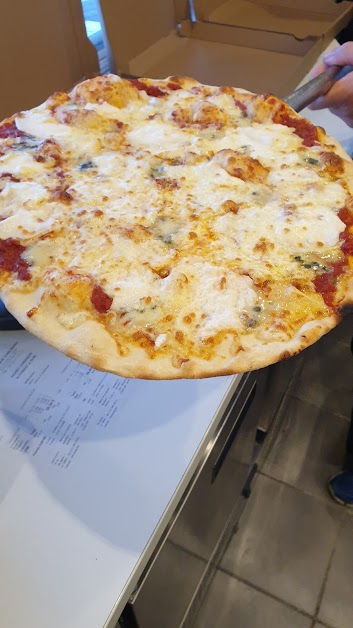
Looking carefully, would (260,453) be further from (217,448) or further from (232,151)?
(232,151)

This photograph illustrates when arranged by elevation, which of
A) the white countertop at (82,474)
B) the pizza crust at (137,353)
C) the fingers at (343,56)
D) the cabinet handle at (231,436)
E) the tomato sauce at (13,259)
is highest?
the fingers at (343,56)

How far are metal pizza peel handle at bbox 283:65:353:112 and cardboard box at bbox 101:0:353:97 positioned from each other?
699mm

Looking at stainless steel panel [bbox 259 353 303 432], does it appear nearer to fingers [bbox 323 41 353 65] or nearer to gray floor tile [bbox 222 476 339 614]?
gray floor tile [bbox 222 476 339 614]

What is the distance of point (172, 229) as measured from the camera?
918mm

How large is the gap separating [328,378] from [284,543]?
66 cm

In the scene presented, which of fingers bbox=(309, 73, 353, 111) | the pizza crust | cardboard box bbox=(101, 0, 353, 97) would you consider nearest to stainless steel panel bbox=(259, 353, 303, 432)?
the pizza crust

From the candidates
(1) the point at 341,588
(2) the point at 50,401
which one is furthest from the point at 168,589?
(1) the point at 341,588

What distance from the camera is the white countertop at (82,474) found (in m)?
0.77

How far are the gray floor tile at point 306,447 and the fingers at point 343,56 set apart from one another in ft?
3.84

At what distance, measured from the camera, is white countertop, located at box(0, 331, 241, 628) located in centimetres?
77

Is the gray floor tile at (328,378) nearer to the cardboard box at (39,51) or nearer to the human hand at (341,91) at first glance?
the human hand at (341,91)

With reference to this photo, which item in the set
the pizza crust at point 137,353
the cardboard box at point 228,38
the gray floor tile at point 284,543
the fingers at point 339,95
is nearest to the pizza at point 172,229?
the pizza crust at point 137,353

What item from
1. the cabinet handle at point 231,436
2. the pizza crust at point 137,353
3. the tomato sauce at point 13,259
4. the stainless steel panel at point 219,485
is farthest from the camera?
the cabinet handle at point 231,436

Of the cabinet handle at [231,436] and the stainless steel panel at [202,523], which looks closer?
the stainless steel panel at [202,523]
